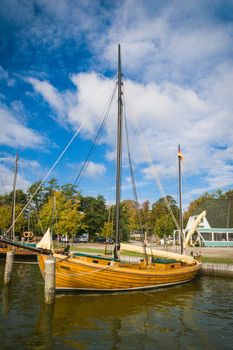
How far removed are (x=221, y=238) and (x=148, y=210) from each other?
60.5 metres

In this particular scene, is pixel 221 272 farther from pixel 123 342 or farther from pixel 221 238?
pixel 221 238

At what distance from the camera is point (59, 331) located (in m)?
10.2

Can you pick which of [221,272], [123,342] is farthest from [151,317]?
→ [221,272]

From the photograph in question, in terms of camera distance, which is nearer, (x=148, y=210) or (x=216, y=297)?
(x=216, y=297)

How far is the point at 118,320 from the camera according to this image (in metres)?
11.6

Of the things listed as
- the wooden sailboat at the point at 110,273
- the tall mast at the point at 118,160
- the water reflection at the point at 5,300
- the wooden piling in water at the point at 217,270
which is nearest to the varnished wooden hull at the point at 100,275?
the wooden sailboat at the point at 110,273

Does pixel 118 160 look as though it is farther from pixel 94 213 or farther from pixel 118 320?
pixel 94 213

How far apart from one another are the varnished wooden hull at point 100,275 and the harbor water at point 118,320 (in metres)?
0.53

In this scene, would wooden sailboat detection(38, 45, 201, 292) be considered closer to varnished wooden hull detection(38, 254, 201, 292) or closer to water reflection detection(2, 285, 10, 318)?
varnished wooden hull detection(38, 254, 201, 292)

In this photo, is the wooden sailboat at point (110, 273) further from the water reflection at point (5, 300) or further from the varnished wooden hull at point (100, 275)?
the water reflection at point (5, 300)

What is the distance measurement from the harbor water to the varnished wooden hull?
53 cm

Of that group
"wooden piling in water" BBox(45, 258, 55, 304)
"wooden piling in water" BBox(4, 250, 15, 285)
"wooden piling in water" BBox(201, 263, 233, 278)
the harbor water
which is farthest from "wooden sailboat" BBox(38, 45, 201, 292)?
"wooden piling in water" BBox(201, 263, 233, 278)

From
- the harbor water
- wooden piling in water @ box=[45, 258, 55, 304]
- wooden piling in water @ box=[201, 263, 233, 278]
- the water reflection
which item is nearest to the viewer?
the harbor water

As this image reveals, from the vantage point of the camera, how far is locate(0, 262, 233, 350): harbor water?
940cm
